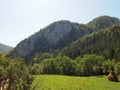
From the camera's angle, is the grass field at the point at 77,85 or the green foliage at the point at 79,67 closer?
the grass field at the point at 77,85

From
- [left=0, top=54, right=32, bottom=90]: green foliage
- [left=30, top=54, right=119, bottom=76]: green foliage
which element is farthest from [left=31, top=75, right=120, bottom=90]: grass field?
[left=30, top=54, right=119, bottom=76]: green foliage

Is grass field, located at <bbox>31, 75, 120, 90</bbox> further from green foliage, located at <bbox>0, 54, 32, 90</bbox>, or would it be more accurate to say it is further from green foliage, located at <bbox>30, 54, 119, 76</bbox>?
green foliage, located at <bbox>30, 54, 119, 76</bbox>

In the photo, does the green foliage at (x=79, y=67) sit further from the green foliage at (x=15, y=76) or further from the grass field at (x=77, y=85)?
the green foliage at (x=15, y=76)

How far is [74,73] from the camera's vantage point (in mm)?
152250

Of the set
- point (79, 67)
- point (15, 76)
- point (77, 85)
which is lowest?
point (77, 85)

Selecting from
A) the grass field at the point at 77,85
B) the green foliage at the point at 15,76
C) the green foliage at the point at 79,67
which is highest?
the green foliage at the point at 79,67

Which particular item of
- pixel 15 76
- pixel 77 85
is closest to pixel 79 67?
pixel 77 85

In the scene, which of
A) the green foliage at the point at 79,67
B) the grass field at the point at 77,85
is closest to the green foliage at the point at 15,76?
the grass field at the point at 77,85

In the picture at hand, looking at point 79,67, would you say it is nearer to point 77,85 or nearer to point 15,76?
point 77,85

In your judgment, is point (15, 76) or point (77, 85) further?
point (77, 85)

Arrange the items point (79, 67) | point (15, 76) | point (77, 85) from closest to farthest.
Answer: point (15, 76), point (77, 85), point (79, 67)

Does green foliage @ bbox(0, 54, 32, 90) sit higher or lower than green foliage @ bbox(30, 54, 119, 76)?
lower

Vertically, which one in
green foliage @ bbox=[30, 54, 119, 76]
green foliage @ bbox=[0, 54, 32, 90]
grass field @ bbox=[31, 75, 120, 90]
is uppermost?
green foliage @ bbox=[30, 54, 119, 76]

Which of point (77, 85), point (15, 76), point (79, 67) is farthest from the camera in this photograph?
point (79, 67)
